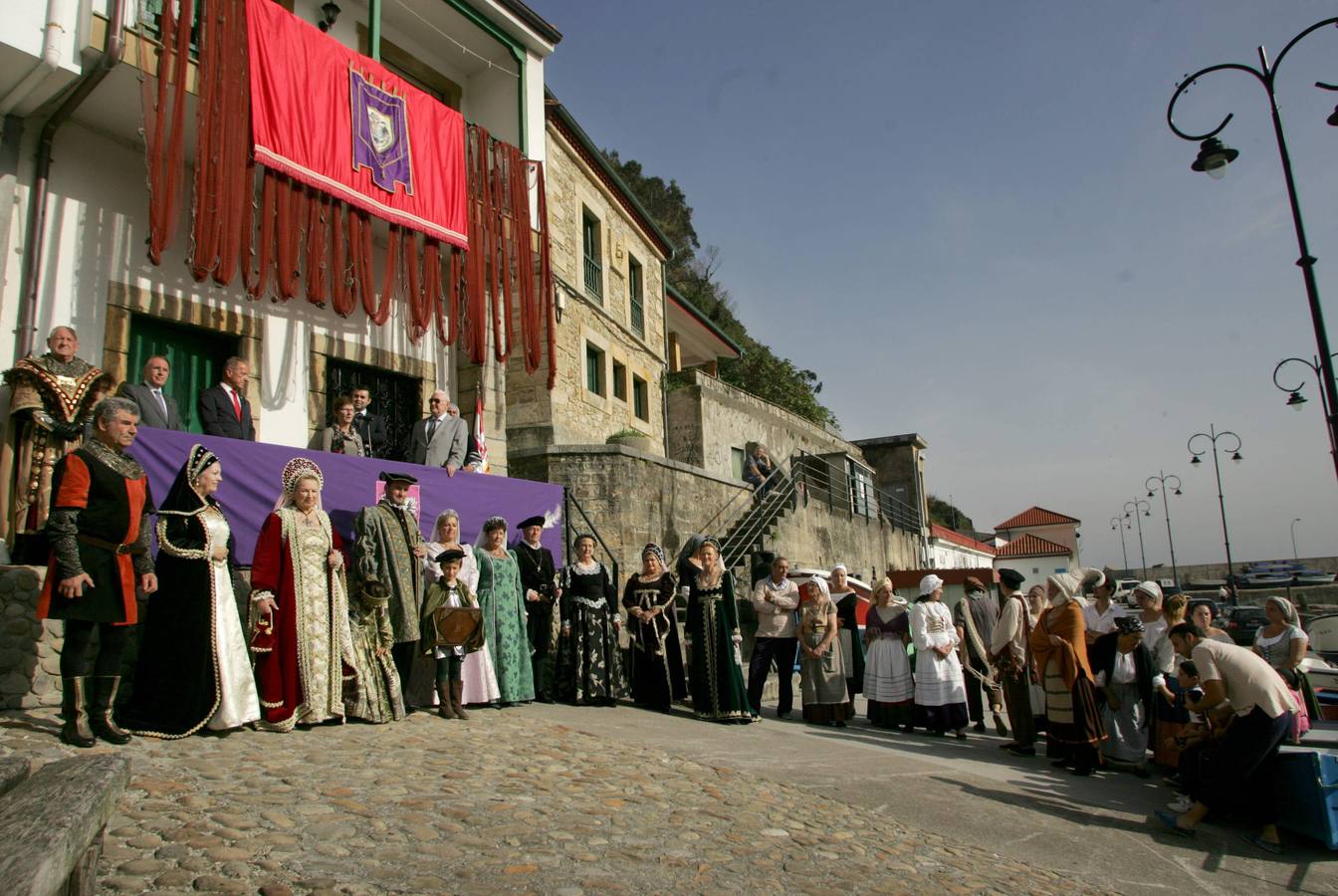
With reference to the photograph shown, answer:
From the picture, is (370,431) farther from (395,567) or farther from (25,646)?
(25,646)

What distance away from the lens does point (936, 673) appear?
869 cm

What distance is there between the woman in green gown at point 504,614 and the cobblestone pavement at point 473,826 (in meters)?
1.90

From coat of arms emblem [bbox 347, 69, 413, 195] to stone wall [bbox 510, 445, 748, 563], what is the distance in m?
5.23

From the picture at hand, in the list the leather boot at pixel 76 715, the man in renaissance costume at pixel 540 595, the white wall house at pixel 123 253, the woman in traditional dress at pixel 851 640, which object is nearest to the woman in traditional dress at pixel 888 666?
the woman in traditional dress at pixel 851 640

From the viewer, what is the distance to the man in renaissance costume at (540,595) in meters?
8.39

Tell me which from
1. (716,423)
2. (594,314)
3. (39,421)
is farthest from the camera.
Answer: (716,423)

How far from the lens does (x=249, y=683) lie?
554cm

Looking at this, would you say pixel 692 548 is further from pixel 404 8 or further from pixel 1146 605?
pixel 404 8

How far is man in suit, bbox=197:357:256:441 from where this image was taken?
770 cm

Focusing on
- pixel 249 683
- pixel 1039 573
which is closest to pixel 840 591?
pixel 249 683

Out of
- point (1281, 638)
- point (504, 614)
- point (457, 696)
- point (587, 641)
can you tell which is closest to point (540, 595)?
point (504, 614)

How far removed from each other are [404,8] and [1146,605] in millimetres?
11031

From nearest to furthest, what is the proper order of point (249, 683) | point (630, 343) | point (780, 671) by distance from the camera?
point (249, 683), point (780, 671), point (630, 343)

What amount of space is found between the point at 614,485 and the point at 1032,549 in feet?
171
